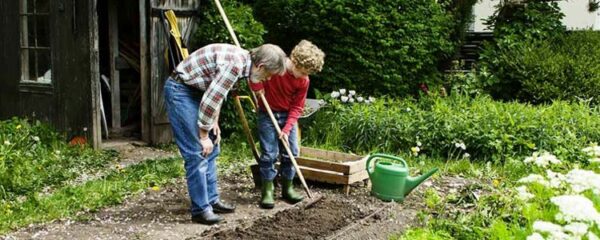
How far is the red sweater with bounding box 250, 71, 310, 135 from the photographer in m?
5.04

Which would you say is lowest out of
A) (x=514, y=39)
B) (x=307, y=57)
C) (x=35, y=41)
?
(x=35, y=41)

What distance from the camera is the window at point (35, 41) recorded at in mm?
7957

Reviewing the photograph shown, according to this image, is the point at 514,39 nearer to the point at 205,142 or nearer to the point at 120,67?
the point at 120,67

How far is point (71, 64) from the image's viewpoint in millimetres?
7695

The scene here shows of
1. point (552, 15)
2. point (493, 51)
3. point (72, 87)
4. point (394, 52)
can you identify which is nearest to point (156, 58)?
point (72, 87)

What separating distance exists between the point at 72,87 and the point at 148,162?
165 centimetres

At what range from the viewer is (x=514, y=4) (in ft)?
33.4

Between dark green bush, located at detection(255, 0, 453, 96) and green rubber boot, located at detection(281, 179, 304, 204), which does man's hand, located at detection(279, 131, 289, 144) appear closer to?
green rubber boot, located at detection(281, 179, 304, 204)

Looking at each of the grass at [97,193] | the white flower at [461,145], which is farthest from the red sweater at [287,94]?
the white flower at [461,145]

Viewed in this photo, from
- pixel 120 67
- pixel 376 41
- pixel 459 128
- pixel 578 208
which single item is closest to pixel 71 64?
pixel 120 67

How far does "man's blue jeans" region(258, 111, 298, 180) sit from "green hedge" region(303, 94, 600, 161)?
232 cm

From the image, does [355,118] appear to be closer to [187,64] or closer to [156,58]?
[156,58]

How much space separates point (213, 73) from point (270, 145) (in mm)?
1032

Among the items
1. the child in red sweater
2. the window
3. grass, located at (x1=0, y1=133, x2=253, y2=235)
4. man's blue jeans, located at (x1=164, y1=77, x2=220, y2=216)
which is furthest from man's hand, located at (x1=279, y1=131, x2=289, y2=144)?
the window
